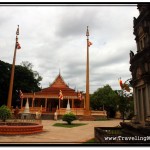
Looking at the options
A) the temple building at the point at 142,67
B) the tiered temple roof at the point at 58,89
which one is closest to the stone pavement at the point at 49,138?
the temple building at the point at 142,67

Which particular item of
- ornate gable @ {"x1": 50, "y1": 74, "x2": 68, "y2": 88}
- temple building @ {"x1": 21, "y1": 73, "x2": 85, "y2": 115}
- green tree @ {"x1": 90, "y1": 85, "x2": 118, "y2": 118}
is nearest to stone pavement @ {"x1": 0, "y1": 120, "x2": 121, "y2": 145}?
temple building @ {"x1": 21, "y1": 73, "x2": 85, "y2": 115}

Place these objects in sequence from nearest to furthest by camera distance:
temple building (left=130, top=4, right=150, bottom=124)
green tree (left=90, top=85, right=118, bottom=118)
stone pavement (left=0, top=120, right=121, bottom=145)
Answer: stone pavement (left=0, top=120, right=121, bottom=145) < temple building (left=130, top=4, right=150, bottom=124) < green tree (left=90, top=85, right=118, bottom=118)

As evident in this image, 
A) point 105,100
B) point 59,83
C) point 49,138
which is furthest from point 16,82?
point 49,138

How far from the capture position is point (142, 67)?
15578mm

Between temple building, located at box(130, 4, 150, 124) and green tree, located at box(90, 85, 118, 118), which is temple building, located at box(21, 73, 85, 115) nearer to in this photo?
green tree, located at box(90, 85, 118, 118)

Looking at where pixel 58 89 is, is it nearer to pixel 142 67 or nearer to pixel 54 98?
pixel 54 98

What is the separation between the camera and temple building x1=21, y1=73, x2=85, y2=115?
42.0m

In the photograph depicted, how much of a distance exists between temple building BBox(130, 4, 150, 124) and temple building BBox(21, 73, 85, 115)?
22871 mm

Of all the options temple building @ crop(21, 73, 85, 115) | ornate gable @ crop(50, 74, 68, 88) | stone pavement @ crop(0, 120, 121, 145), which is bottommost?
stone pavement @ crop(0, 120, 121, 145)

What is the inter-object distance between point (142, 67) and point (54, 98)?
29.8 meters

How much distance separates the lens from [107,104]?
53531 millimetres

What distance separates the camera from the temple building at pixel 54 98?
4203cm

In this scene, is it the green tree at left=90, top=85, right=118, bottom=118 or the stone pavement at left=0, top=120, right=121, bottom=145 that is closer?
the stone pavement at left=0, top=120, right=121, bottom=145
